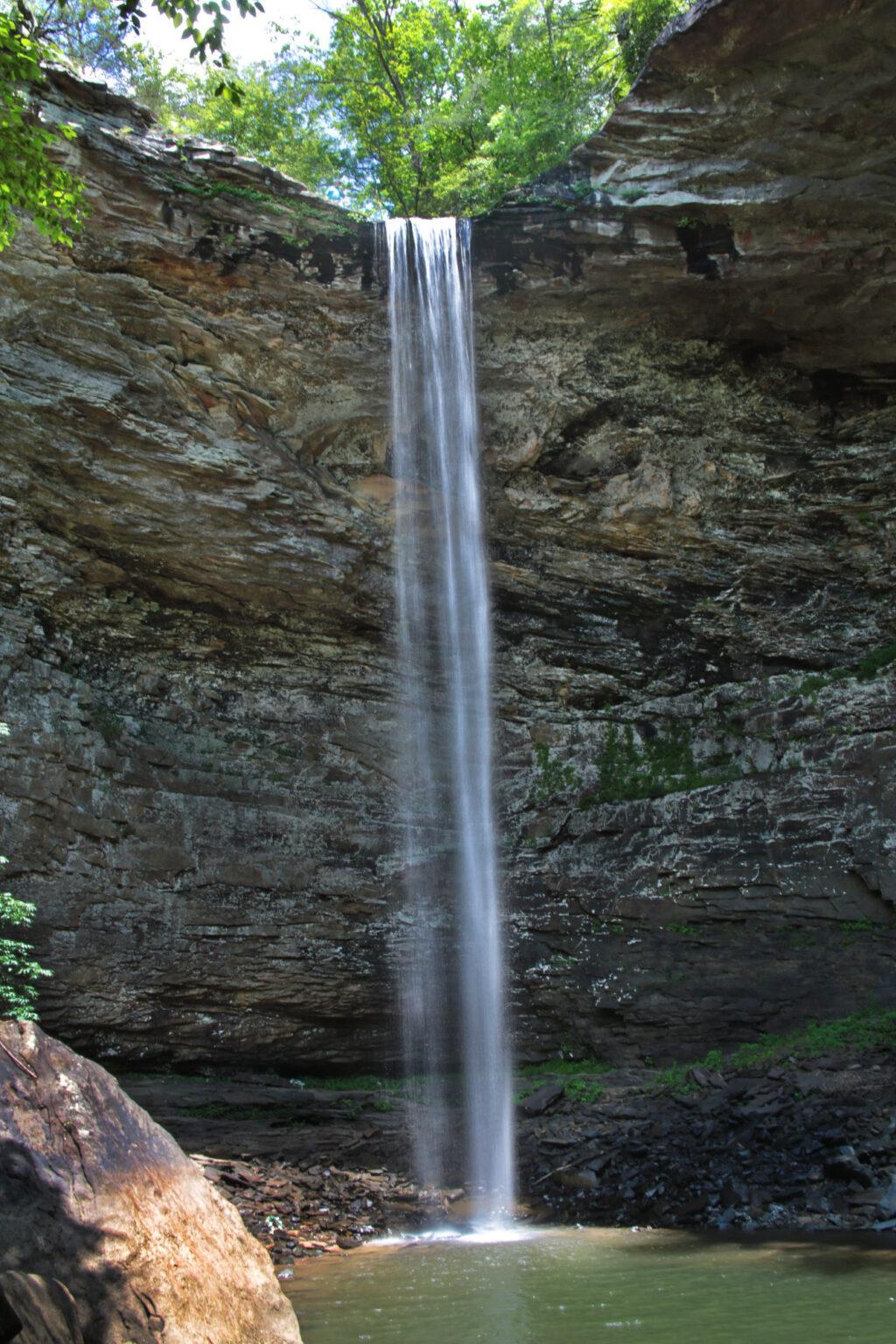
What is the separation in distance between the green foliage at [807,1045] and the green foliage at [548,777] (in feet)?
12.7

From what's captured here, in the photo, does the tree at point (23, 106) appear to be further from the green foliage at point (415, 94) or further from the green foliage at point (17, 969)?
the green foliage at point (415, 94)

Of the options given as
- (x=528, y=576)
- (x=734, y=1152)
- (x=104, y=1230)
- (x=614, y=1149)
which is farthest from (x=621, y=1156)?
(x=528, y=576)

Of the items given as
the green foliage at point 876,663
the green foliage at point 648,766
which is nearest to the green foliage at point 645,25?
the green foliage at point 876,663

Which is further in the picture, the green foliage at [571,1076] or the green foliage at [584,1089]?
the green foliage at [571,1076]

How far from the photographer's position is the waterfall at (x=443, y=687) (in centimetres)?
1305

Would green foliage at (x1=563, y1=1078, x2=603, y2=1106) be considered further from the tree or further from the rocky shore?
the tree

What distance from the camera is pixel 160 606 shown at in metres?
13.4

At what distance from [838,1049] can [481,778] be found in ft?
18.4

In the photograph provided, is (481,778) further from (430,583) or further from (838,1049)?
(838,1049)

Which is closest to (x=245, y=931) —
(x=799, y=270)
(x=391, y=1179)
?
(x=391, y=1179)

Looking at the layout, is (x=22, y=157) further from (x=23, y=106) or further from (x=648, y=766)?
(x=648, y=766)

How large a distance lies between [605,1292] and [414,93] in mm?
21054

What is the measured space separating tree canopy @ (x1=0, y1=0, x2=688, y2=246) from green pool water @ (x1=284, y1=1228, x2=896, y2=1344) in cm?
1574

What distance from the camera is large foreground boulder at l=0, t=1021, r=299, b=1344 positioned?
4.12 meters
